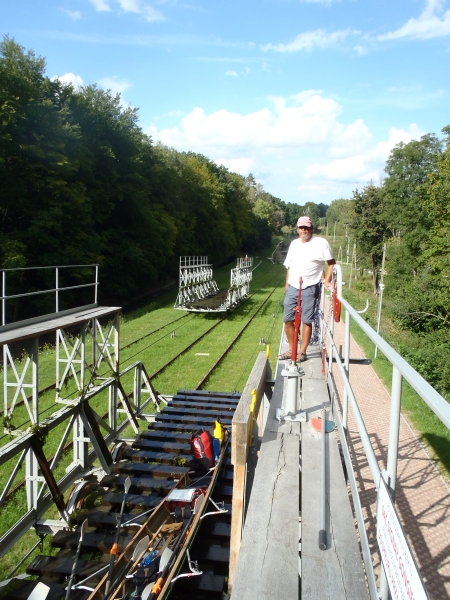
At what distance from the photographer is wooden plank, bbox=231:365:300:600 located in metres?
2.21

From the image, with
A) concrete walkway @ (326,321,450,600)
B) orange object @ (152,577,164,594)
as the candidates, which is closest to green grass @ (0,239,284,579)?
orange object @ (152,577,164,594)

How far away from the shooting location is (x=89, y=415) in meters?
7.03

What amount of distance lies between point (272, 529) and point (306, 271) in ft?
10.6

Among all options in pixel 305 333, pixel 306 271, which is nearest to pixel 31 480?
pixel 305 333

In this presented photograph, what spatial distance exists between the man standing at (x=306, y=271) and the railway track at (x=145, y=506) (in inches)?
80.4

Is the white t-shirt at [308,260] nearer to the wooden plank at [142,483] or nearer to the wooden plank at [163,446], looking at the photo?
the wooden plank at [142,483]

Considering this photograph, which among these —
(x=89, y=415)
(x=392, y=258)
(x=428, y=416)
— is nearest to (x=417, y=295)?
(x=392, y=258)

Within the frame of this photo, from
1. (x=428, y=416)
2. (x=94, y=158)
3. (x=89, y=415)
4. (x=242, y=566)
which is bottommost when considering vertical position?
(x=428, y=416)

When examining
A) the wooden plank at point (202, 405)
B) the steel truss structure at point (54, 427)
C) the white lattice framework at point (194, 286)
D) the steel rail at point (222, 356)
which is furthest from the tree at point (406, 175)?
the steel truss structure at point (54, 427)

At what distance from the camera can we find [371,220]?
39.8 m

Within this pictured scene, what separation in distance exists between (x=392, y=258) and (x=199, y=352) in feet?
80.0

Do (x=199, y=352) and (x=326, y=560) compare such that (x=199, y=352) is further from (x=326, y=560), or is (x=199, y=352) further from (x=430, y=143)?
(x=430, y=143)

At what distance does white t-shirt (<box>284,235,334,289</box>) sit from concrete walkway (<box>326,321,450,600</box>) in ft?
5.90

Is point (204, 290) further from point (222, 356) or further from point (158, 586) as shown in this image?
point (158, 586)
